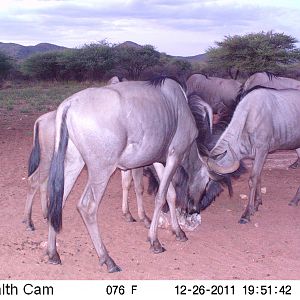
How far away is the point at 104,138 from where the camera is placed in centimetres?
482

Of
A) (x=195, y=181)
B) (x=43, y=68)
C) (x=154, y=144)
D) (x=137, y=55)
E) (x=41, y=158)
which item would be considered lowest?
(x=43, y=68)

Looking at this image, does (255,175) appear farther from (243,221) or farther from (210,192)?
(210,192)

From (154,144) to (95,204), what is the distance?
857 mm

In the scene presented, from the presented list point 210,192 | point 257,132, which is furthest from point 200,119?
point 257,132

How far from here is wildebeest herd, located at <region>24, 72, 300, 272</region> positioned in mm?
4895

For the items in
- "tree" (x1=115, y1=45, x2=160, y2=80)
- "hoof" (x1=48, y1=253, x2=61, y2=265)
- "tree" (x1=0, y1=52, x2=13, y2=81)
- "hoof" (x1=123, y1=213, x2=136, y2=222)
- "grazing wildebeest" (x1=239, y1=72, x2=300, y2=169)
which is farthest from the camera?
"tree" (x1=0, y1=52, x2=13, y2=81)

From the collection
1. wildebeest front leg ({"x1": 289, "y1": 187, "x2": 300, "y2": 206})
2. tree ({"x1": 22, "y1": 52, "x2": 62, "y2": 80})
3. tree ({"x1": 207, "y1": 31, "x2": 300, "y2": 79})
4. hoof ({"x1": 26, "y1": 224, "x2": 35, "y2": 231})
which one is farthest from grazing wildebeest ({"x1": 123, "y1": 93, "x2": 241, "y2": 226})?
tree ({"x1": 22, "y1": 52, "x2": 62, "y2": 80})

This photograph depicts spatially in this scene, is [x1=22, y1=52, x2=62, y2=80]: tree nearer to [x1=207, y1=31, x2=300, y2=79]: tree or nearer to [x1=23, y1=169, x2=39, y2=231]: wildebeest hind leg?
[x1=207, y1=31, x2=300, y2=79]: tree

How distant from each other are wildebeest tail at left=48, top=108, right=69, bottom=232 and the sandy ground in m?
0.52

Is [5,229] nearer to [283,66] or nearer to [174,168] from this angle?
[174,168]

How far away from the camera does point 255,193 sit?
7.36 meters

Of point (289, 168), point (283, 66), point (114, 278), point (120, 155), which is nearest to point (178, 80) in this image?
point (120, 155)

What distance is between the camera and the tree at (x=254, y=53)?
99.4ft

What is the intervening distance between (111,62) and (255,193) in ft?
114
